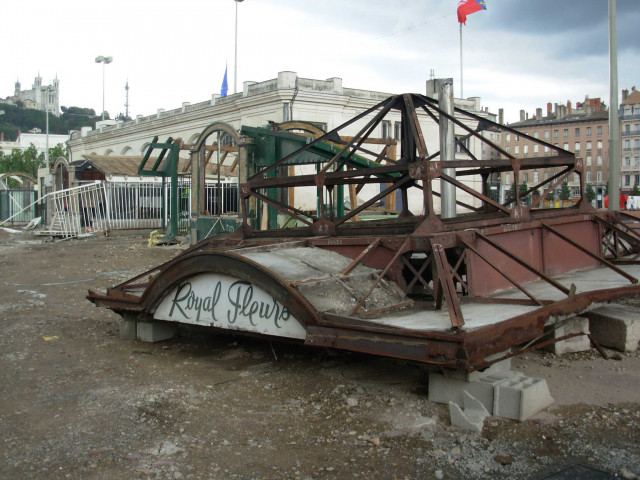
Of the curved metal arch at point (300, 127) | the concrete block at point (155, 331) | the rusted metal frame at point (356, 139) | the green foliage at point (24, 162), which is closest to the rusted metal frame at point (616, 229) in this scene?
the rusted metal frame at point (356, 139)

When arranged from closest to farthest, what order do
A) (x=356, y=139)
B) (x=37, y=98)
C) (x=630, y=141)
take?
(x=356, y=139) < (x=630, y=141) < (x=37, y=98)

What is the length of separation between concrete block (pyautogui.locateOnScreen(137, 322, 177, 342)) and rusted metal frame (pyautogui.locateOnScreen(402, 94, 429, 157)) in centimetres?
325

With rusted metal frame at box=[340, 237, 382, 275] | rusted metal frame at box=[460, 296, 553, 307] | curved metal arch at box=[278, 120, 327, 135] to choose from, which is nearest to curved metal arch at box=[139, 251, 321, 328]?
rusted metal frame at box=[340, 237, 382, 275]

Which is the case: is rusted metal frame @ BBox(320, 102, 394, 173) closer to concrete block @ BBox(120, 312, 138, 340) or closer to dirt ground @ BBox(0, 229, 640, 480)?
dirt ground @ BBox(0, 229, 640, 480)

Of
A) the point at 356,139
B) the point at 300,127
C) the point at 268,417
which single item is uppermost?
the point at 300,127

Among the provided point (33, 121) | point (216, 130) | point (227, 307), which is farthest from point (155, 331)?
point (33, 121)

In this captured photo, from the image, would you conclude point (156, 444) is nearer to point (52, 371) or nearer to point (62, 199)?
point (52, 371)

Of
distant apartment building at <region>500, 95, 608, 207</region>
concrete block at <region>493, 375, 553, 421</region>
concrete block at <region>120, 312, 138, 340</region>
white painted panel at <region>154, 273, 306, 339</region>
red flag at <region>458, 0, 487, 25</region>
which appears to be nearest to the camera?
concrete block at <region>493, 375, 553, 421</region>

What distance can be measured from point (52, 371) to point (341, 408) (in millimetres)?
2904

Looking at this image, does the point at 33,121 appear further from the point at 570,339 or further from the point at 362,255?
the point at 570,339

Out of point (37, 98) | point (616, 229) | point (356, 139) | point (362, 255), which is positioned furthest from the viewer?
point (37, 98)

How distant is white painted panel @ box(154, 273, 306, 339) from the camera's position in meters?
5.15

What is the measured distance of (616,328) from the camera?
6.16 metres

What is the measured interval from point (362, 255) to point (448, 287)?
1.02m
